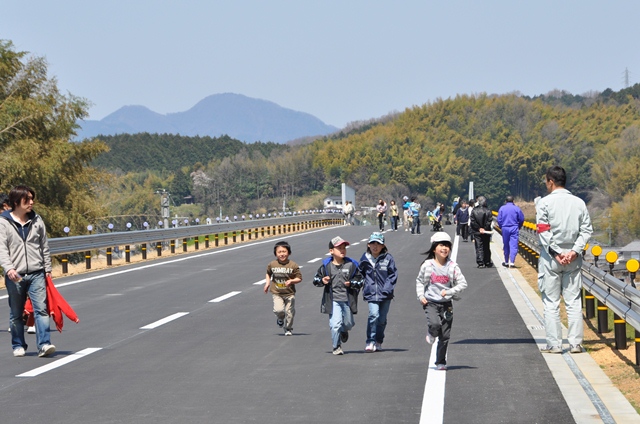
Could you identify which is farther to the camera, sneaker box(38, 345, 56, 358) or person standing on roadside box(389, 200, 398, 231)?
person standing on roadside box(389, 200, 398, 231)

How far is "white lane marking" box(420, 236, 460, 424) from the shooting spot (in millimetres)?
7379

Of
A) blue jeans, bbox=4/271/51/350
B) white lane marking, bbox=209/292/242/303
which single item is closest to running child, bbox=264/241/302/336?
blue jeans, bbox=4/271/51/350

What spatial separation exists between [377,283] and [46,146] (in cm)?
4118

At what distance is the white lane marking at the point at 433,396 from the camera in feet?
24.2

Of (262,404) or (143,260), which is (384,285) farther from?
(143,260)

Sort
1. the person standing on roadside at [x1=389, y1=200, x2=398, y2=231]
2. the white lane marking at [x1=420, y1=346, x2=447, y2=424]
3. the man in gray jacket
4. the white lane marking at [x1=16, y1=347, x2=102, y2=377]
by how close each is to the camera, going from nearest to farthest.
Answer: the white lane marking at [x1=420, y1=346, x2=447, y2=424]
the white lane marking at [x1=16, y1=347, x2=102, y2=377]
the man in gray jacket
the person standing on roadside at [x1=389, y1=200, x2=398, y2=231]

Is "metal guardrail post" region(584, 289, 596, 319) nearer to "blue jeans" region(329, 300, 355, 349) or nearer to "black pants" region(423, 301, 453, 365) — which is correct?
"blue jeans" region(329, 300, 355, 349)

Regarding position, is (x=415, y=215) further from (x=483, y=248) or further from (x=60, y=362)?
(x=60, y=362)

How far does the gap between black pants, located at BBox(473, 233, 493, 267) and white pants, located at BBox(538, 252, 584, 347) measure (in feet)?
45.1

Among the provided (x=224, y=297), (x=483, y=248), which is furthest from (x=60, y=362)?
(x=483, y=248)

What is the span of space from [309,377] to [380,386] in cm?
81

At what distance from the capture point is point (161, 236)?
106 ft

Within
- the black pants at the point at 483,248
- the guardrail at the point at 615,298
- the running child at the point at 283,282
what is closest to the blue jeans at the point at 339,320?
the running child at the point at 283,282

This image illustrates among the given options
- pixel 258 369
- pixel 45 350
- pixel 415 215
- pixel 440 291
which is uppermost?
pixel 440 291
